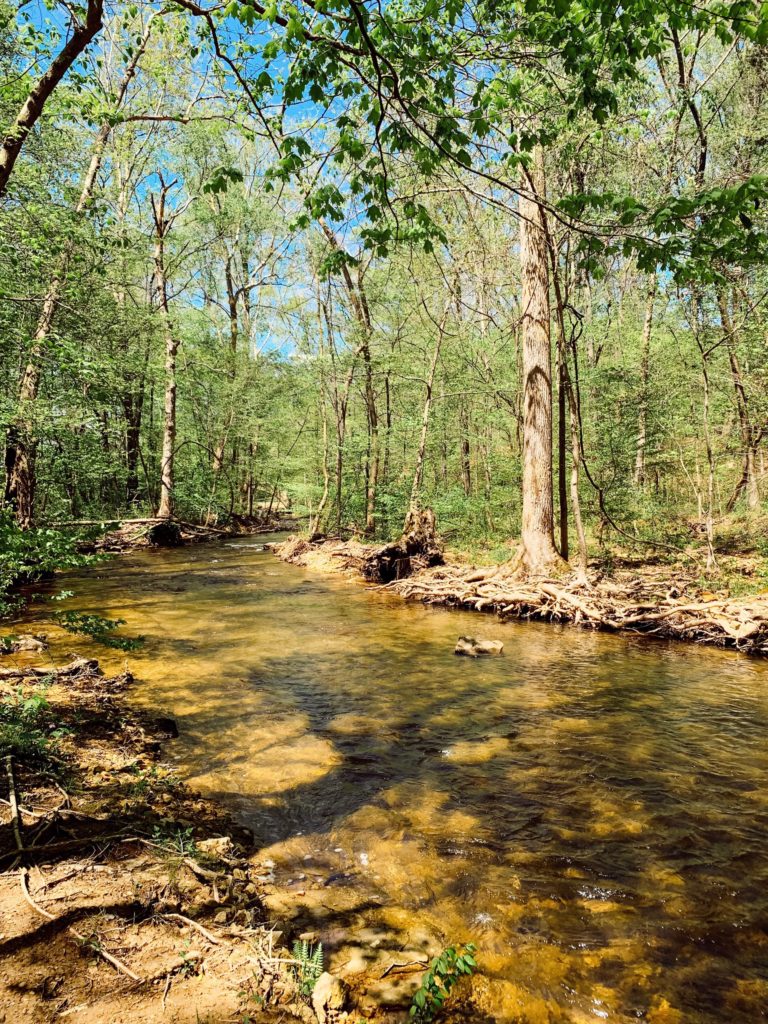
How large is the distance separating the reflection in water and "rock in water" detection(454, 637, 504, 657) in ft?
1.04

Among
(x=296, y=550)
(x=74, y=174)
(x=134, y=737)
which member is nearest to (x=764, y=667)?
(x=134, y=737)

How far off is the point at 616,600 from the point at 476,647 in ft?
12.1

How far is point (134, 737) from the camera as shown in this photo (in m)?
4.51

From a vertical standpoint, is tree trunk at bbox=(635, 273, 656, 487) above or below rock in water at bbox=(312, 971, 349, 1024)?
above

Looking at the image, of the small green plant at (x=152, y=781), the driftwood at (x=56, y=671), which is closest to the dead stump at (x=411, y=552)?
the driftwood at (x=56, y=671)

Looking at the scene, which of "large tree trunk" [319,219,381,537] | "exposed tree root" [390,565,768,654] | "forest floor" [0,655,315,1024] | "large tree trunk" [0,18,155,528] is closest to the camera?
"forest floor" [0,655,315,1024]

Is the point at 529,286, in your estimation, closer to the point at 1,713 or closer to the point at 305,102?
the point at 305,102

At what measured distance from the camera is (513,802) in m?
3.81

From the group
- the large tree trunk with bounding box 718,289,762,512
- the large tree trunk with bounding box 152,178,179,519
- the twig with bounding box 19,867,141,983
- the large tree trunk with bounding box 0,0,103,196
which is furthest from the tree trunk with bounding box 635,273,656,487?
the large tree trunk with bounding box 152,178,179,519

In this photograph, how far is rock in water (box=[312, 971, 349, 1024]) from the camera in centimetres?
Result: 192

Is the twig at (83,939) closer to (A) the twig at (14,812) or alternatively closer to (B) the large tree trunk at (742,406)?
(A) the twig at (14,812)

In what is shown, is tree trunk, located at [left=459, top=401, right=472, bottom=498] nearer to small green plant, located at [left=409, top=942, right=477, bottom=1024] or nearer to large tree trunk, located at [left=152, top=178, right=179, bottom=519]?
large tree trunk, located at [left=152, top=178, right=179, bottom=519]

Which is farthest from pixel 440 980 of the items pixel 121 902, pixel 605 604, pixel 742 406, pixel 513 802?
pixel 742 406

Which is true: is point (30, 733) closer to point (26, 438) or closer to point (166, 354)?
point (26, 438)
